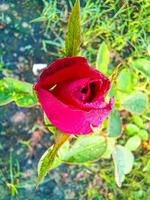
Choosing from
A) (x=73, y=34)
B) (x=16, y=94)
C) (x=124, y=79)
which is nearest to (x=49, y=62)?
(x=124, y=79)

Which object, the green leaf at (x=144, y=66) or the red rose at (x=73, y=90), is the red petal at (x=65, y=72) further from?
the green leaf at (x=144, y=66)

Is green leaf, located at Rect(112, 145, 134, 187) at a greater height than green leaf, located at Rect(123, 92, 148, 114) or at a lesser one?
lesser

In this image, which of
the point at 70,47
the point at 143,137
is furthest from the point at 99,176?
the point at 70,47

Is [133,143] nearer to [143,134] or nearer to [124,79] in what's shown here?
[143,134]

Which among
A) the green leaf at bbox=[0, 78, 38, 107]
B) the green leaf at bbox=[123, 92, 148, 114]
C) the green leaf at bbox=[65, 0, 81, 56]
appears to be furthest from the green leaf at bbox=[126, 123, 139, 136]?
the green leaf at bbox=[65, 0, 81, 56]

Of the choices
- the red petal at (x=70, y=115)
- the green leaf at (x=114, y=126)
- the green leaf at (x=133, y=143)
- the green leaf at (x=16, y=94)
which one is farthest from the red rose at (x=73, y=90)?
the green leaf at (x=133, y=143)

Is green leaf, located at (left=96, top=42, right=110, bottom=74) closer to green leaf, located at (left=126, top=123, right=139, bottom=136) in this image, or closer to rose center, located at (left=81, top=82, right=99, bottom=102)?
green leaf, located at (left=126, top=123, right=139, bottom=136)
